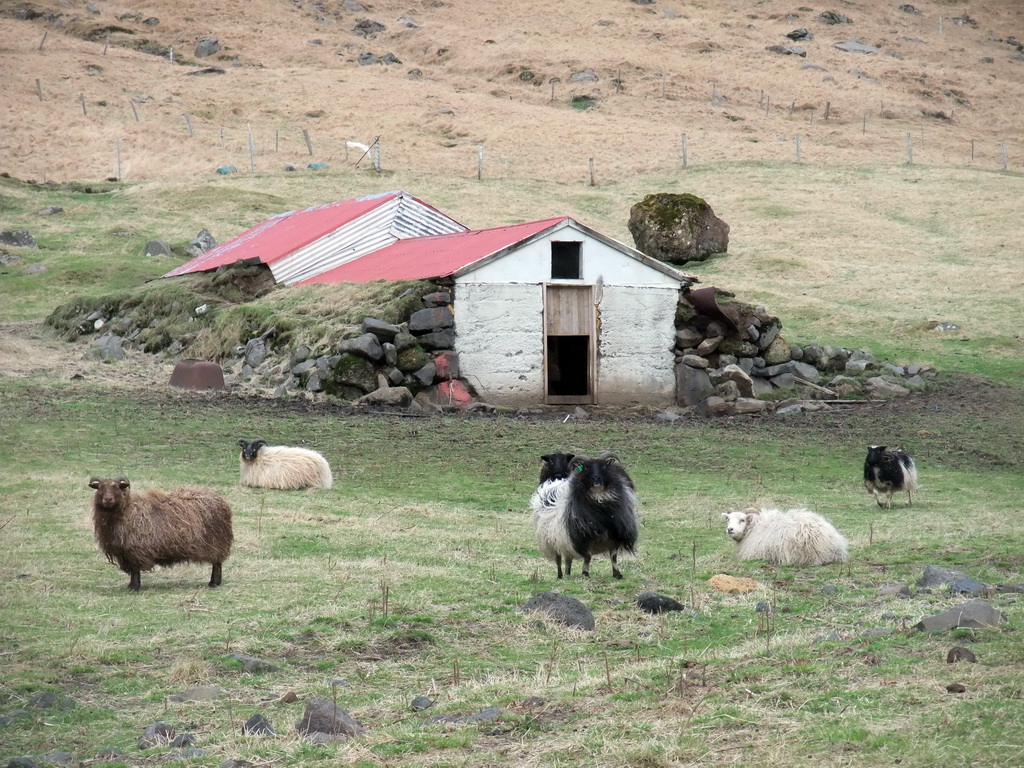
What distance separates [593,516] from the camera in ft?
37.7

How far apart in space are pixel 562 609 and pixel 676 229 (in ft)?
116

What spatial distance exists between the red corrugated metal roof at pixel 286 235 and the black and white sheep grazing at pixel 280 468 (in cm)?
1722

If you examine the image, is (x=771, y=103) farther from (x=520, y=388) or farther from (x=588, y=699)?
(x=588, y=699)

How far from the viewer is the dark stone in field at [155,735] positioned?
22.3ft

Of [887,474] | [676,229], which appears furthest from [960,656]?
[676,229]

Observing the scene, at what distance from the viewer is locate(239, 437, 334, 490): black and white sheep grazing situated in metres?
17.5

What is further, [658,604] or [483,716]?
[658,604]

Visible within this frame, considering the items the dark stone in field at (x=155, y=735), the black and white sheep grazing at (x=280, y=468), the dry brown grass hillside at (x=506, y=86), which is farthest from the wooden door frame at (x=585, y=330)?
the dry brown grass hillside at (x=506, y=86)

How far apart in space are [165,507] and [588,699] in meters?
5.15

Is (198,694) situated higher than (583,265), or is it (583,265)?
(583,265)

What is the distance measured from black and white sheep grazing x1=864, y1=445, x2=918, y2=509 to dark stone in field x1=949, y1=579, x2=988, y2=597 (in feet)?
21.5

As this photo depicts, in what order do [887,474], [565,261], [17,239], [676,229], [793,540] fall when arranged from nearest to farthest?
1. [793,540]
2. [887,474]
3. [565,261]
4. [676,229]
5. [17,239]

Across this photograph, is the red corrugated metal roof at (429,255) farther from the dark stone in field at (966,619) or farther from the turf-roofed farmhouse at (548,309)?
the dark stone in field at (966,619)

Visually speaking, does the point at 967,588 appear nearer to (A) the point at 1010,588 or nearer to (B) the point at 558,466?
(A) the point at 1010,588
